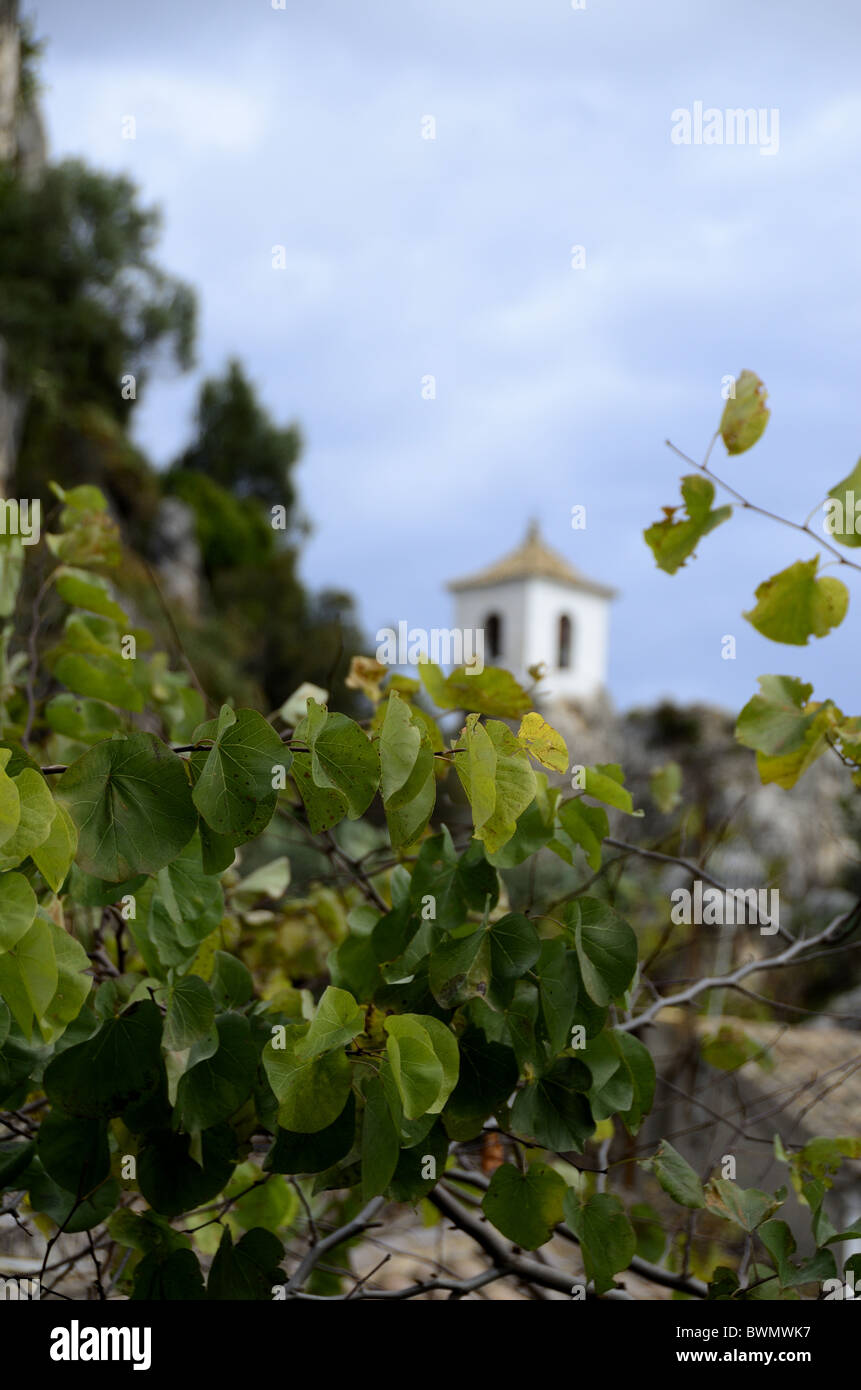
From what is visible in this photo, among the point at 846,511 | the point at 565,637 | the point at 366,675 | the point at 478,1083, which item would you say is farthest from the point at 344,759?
the point at 565,637

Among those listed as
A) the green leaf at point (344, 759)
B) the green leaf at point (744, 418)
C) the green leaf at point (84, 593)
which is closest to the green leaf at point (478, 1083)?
the green leaf at point (344, 759)

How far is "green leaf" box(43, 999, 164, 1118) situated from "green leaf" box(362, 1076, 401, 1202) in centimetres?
16

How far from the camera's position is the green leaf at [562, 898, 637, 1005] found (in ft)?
2.42

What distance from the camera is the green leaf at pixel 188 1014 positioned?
713 mm

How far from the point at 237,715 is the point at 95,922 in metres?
0.66

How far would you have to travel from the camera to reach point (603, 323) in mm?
6527

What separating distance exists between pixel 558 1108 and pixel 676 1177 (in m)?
0.10

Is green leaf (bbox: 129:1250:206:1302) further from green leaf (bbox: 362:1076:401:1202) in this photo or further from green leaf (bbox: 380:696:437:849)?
green leaf (bbox: 380:696:437:849)

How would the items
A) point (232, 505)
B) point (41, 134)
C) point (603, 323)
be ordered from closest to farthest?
point (603, 323) → point (41, 134) → point (232, 505)

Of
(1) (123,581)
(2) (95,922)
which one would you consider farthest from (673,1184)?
(1) (123,581)

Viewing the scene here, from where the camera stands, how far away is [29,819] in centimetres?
57

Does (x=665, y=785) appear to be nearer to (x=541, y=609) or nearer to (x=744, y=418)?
(x=744, y=418)

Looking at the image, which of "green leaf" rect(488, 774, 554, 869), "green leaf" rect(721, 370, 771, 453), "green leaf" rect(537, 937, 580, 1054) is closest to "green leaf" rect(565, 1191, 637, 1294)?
"green leaf" rect(537, 937, 580, 1054)
